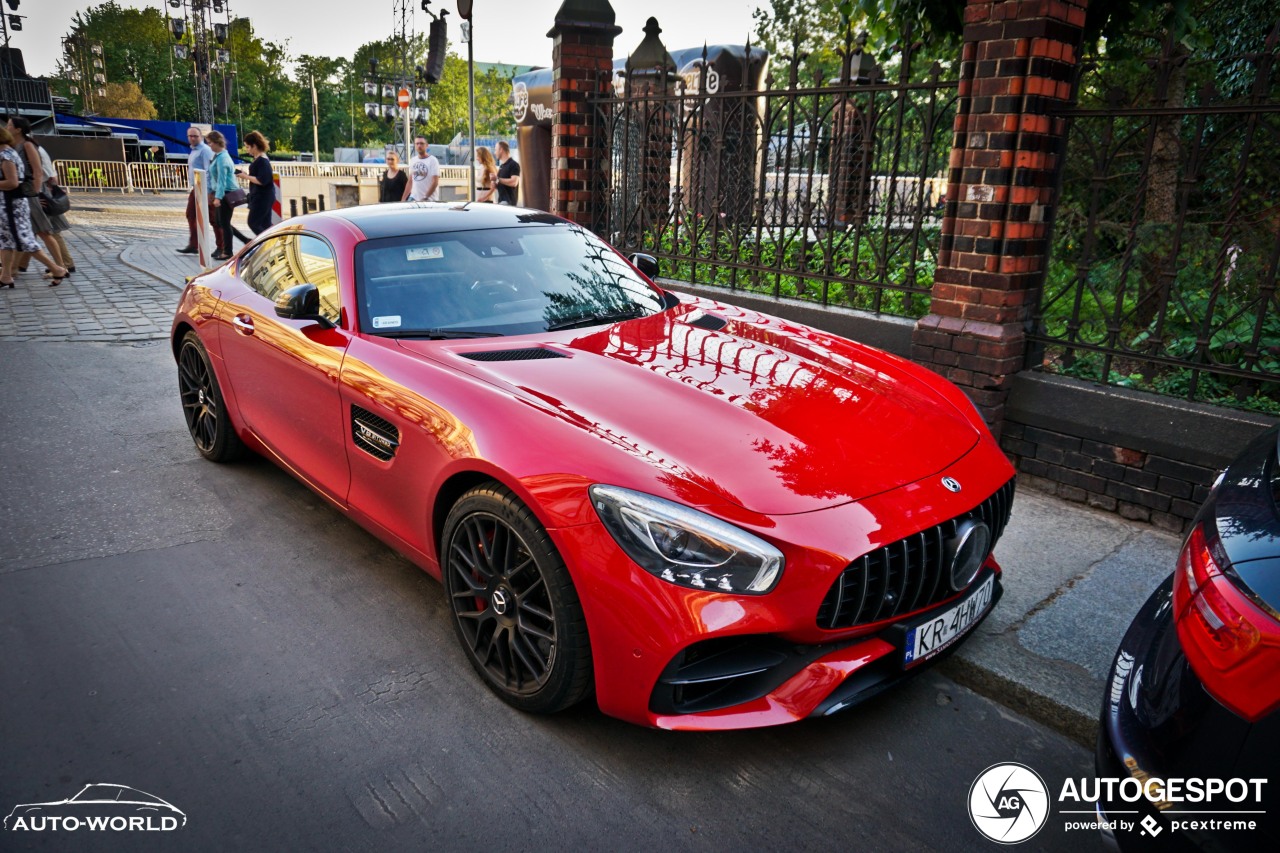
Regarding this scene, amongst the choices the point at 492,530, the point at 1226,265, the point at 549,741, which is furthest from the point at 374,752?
the point at 1226,265

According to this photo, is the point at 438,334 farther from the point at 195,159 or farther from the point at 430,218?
A: the point at 195,159

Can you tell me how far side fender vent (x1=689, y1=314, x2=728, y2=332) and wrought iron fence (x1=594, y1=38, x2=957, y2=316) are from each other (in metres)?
2.10

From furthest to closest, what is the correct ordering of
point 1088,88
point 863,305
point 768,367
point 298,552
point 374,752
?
point 1088,88
point 863,305
point 298,552
point 768,367
point 374,752

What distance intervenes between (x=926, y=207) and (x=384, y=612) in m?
4.21

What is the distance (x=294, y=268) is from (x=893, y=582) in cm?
310

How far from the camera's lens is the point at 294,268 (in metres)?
4.21

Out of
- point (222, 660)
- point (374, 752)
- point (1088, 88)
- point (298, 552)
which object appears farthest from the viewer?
point (1088, 88)

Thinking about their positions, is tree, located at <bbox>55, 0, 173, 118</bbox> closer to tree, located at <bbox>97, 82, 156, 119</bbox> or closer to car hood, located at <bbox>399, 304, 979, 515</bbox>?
tree, located at <bbox>97, 82, 156, 119</bbox>

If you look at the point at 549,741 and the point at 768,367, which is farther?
the point at 768,367

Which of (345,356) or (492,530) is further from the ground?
(345,356)

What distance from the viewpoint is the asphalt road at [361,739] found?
95.3 inches

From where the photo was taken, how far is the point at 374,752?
2691 mm

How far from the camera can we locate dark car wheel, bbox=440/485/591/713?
2592 mm

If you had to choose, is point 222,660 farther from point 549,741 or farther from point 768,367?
point 768,367
